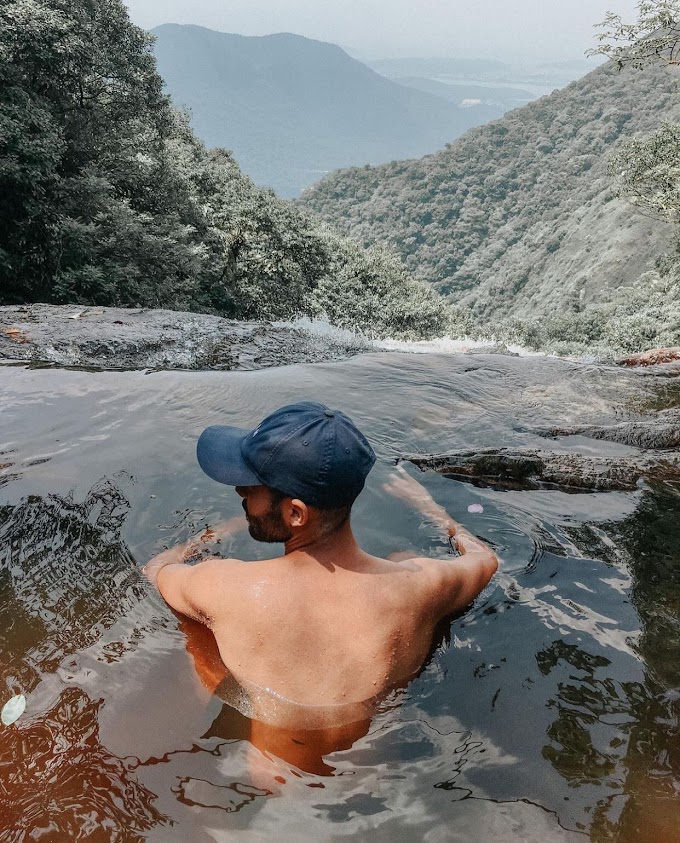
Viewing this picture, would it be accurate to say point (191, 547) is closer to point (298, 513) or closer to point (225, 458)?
point (225, 458)

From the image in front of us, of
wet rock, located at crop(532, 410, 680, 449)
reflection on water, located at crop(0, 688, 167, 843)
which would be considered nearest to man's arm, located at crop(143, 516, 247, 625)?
reflection on water, located at crop(0, 688, 167, 843)

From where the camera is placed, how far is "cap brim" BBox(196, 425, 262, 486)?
184 cm

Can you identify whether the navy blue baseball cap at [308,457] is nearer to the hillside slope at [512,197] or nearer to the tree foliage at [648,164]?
the tree foliage at [648,164]

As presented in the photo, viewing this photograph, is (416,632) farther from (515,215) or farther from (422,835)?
(515,215)

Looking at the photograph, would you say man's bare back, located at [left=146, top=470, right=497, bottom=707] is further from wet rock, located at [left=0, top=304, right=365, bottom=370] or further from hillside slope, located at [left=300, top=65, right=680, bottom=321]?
hillside slope, located at [left=300, top=65, right=680, bottom=321]

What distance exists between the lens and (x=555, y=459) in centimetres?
361

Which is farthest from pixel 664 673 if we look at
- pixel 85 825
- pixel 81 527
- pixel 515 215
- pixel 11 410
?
pixel 515 215

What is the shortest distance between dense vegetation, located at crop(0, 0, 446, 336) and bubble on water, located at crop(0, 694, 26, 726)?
9.17 metres

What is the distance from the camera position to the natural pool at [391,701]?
1668 mm

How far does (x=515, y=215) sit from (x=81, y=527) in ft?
235

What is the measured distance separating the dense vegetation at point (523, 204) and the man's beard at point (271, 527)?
44.2 m

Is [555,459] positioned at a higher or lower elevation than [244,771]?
higher

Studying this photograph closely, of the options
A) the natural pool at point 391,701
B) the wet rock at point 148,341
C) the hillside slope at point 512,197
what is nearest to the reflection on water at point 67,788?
the natural pool at point 391,701

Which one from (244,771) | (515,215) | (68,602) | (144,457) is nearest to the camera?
(244,771)
